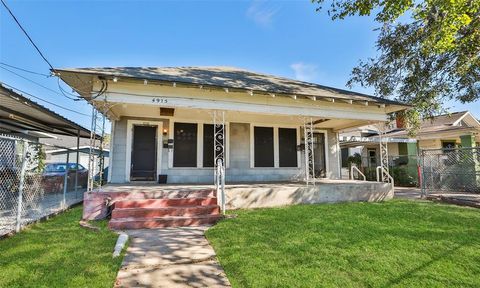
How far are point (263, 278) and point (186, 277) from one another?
90 centimetres

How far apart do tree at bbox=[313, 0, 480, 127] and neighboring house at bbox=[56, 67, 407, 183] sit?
283 cm

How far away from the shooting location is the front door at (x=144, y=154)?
8875 mm

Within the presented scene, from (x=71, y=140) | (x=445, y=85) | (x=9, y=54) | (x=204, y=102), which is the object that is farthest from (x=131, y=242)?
(x=71, y=140)

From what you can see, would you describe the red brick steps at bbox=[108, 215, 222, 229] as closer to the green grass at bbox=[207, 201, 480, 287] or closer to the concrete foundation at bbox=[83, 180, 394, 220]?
the green grass at bbox=[207, 201, 480, 287]

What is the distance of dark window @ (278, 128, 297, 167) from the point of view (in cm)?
1041

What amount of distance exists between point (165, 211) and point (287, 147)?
6.11 m

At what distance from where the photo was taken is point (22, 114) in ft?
29.0

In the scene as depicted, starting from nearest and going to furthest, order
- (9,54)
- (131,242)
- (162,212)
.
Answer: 1. (131,242)
2. (162,212)
3. (9,54)

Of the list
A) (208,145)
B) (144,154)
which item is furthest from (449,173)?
(144,154)

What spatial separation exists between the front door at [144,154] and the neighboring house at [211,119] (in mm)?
32

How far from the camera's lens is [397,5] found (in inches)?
334

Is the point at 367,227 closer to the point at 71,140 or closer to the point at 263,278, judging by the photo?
the point at 263,278

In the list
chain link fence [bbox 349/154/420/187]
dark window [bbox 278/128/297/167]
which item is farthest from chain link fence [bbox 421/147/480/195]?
dark window [bbox 278/128/297/167]

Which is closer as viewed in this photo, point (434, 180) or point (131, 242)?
point (131, 242)
